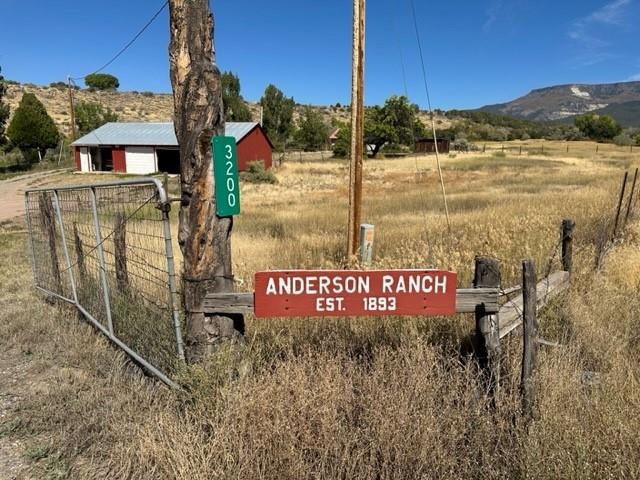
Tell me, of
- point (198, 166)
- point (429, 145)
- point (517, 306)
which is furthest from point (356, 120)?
point (429, 145)

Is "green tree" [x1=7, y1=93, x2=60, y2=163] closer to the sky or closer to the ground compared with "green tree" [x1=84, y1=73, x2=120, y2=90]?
closer to the ground

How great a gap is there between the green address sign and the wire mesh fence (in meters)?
0.37

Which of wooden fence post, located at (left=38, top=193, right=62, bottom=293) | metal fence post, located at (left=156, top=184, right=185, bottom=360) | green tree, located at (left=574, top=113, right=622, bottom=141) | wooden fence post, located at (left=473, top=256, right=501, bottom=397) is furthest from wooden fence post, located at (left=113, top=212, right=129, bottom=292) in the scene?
green tree, located at (left=574, top=113, right=622, bottom=141)

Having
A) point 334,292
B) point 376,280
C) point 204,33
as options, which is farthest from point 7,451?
point 204,33

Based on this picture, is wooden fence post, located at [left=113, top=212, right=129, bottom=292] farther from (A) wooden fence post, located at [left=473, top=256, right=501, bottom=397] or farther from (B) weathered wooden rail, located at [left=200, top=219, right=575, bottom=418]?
(A) wooden fence post, located at [left=473, top=256, right=501, bottom=397]

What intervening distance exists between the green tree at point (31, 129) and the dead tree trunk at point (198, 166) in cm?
4672

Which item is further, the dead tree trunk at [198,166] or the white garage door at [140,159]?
the white garage door at [140,159]

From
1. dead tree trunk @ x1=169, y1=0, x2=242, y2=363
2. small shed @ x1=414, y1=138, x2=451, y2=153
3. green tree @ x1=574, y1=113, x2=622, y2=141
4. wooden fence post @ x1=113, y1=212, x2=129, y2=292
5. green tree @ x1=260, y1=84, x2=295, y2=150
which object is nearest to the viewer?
dead tree trunk @ x1=169, y1=0, x2=242, y2=363

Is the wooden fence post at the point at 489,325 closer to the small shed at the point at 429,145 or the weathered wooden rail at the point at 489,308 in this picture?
the weathered wooden rail at the point at 489,308

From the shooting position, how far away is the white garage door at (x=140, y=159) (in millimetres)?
40312

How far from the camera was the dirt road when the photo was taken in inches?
750

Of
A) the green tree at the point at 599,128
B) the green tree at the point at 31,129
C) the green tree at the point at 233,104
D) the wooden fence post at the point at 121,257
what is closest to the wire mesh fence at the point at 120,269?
the wooden fence post at the point at 121,257

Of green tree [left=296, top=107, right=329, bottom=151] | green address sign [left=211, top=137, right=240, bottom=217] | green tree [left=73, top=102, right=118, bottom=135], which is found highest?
green tree [left=73, top=102, right=118, bottom=135]

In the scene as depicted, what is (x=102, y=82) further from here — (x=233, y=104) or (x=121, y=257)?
(x=121, y=257)
